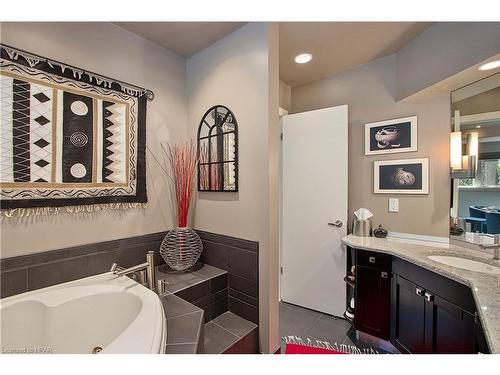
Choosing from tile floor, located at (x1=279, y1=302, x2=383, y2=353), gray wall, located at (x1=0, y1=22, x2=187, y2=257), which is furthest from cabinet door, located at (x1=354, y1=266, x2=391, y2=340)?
gray wall, located at (x1=0, y1=22, x2=187, y2=257)

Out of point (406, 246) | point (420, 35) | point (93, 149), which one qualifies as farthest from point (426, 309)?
point (93, 149)

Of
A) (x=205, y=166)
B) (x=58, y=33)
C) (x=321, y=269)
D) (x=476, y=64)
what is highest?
(x=58, y=33)

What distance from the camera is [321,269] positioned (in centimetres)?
216

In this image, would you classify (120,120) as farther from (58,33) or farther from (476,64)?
(476,64)

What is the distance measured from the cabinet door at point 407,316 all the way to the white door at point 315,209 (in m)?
0.52

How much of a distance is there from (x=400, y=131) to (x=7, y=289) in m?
2.94

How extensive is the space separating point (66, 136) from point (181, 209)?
0.87 meters

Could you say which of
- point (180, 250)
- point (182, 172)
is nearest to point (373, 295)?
point (180, 250)

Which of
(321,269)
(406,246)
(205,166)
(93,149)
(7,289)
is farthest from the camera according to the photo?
(321,269)

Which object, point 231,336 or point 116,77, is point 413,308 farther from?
point 116,77

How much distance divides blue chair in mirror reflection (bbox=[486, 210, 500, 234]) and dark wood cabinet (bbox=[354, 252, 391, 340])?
687 millimetres

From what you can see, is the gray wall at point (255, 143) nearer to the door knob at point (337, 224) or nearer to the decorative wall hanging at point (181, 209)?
the decorative wall hanging at point (181, 209)

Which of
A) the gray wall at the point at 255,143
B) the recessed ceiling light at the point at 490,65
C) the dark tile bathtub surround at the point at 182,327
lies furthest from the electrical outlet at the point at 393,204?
the dark tile bathtub surround at the point at 182,327

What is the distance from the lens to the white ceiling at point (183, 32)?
60.2 inches
